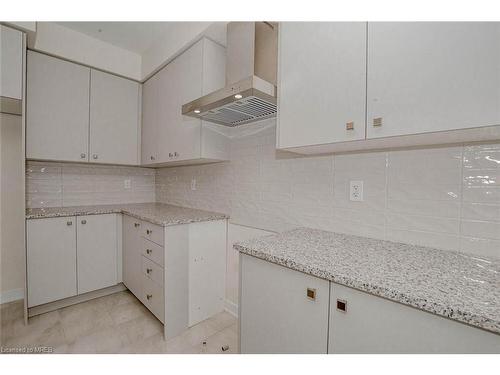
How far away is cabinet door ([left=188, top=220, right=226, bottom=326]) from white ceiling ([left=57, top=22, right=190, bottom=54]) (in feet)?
5.61

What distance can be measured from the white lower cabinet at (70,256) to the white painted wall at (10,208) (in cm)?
42

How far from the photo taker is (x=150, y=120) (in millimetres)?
2443

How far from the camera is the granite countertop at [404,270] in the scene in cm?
61

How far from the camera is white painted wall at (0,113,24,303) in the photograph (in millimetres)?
2150

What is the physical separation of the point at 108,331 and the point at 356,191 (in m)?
1.96

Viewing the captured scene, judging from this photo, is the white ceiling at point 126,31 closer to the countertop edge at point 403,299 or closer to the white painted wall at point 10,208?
the white painted wall at point 10,208

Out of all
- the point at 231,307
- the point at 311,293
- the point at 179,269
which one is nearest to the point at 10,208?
the point at 179,269

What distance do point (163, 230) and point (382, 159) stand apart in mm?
1406

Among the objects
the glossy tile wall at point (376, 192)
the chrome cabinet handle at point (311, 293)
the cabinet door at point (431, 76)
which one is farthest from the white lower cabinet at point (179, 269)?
the cabinet door at point (431, 76)

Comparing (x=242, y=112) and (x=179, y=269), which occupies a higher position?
(x=242, y=112)

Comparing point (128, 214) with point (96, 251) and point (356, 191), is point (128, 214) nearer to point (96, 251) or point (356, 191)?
point (96, 251)

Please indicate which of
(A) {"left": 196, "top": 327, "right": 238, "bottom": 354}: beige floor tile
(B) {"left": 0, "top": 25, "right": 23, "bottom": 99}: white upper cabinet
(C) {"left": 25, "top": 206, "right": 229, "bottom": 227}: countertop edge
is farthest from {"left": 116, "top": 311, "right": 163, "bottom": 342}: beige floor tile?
(B) {"left": 0, "top": 25, "right": 23, "bottom": 99}: white upper cabinet

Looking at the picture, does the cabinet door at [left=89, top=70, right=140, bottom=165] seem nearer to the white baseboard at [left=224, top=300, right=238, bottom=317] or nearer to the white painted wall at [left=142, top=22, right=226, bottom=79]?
the white painted wall at [left=142, top=22, right=226, bottom=79]

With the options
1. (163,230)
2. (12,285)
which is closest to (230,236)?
(163,230)
